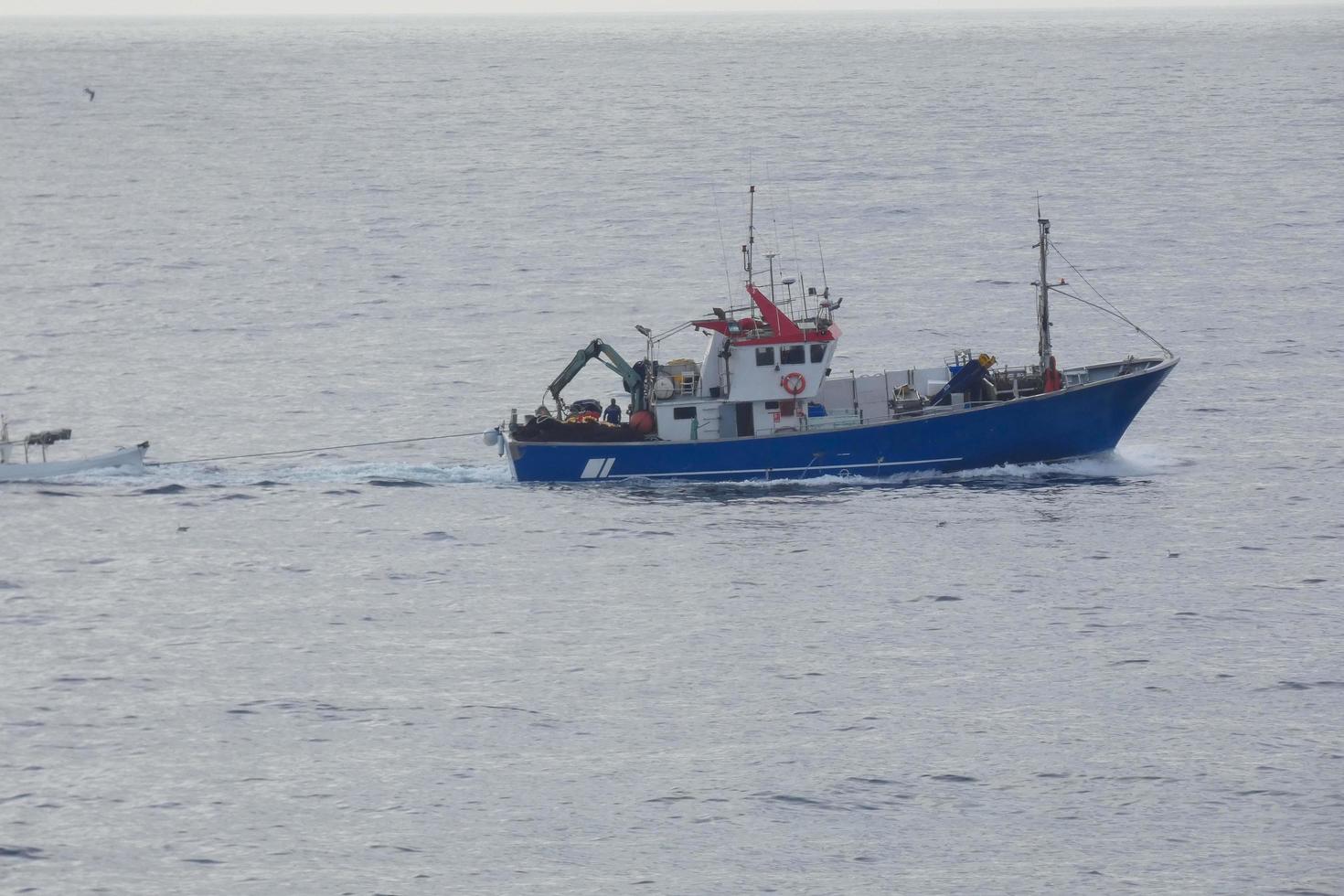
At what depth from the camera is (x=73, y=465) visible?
63.6 meters

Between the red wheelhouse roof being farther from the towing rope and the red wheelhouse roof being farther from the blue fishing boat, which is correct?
the towing rope

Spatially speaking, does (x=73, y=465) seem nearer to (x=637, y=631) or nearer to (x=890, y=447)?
(x=637, y=631)

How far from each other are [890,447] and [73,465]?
2695cm

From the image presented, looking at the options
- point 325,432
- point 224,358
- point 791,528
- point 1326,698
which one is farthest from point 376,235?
point 1326,698

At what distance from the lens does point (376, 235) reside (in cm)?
12800

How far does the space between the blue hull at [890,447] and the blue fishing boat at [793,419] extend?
4cm

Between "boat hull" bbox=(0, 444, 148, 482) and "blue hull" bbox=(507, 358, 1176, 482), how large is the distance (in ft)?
42.4

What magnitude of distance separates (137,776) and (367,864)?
21.9 feet

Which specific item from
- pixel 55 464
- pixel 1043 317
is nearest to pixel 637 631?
pixel 1043 317

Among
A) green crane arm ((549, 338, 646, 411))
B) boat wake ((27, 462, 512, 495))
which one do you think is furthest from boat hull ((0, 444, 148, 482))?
green crane arm ((549, 338, 646, 411))

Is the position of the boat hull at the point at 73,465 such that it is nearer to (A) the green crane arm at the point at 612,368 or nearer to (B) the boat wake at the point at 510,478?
(B) the boat wake at the point at 510,478

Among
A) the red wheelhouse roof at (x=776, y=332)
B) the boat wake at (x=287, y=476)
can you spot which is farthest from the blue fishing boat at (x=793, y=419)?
the boat wake at (x=287, y=476)

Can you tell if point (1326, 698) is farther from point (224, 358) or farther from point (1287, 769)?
point (224, 358)

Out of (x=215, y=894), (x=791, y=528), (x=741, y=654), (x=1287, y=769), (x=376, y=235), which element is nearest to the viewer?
(x=215, y=894)
